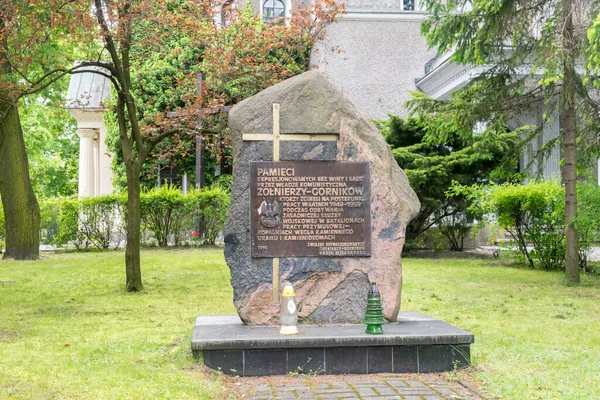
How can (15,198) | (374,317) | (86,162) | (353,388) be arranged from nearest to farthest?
(353,388), (374,317), (15,198), (86,162)

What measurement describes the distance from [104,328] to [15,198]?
10.5 metres

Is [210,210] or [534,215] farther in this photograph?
[210,210]

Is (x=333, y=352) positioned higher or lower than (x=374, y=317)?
lower

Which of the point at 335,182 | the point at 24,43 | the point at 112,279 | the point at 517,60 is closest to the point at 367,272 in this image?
the point at 335,182

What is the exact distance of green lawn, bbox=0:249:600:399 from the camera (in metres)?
5.41

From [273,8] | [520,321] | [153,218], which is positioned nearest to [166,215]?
[153,218]

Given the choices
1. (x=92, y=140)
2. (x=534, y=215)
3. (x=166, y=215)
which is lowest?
(x=534, y=215)

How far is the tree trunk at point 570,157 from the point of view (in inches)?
466

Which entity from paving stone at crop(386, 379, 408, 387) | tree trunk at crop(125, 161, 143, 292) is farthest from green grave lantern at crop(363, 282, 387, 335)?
tree trunk at crop(125, 161, 143, 292)

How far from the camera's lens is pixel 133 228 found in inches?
439

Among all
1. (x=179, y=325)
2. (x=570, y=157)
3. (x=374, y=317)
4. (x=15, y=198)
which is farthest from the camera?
(x=15, y=198)

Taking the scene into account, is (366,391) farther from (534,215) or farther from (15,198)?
(15,198)

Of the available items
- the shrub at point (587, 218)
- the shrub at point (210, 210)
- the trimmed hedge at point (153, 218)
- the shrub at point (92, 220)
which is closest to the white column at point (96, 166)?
the trimmed hedge at point (153, 218)

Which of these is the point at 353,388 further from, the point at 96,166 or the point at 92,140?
the point at 96,166
